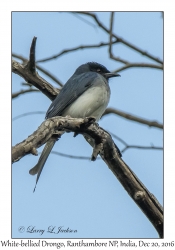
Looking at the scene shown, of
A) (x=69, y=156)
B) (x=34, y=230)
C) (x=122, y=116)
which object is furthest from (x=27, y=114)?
(x=34, y=230)

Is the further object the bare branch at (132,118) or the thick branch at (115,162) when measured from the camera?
the bare branch at (132,118)

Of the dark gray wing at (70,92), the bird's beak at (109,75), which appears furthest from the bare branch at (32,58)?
the bird's beak at (109,75)

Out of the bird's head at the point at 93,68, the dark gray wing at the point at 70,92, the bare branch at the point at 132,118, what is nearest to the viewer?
the dark gray wing at the point at 70,92

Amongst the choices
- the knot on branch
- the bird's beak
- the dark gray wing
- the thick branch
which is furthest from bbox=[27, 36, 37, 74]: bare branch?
the knot on branch

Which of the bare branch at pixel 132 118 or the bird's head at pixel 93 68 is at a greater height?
the bird's head at pixel 93 68

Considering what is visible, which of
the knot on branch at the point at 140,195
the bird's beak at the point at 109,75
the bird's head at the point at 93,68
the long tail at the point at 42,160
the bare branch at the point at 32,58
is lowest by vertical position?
the knot on branch at the point at 140,195

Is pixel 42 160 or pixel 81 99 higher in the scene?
pixel 81 99

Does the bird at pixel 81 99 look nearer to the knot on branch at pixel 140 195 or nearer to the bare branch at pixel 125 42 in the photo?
the bare branch at pixel 125 42

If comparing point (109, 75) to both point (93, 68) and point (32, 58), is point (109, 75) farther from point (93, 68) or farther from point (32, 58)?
point (32, 58)

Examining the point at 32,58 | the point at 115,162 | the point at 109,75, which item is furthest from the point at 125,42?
the point at 115,162

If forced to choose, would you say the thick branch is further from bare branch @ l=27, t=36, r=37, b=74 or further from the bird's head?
the bird's head
